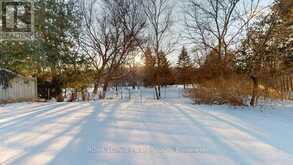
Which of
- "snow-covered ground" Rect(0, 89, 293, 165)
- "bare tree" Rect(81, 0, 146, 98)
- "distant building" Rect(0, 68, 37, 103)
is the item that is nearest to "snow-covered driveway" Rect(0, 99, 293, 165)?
"snow-covered ground" Rect(0, 89, 293, 165)

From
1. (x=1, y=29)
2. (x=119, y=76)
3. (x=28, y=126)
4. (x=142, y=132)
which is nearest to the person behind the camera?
(x=142, y=132)

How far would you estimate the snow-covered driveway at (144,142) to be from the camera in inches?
130

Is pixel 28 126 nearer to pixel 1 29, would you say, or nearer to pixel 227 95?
pixel 227 95

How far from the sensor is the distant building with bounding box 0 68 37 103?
40.2 feet

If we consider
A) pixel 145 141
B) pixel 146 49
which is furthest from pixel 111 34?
pixel 145 141

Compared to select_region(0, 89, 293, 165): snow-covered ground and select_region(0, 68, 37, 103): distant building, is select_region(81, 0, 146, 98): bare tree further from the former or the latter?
select_region(0, 89, 293, 165): snow-covered ground

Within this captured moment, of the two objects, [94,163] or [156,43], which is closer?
[94,163]

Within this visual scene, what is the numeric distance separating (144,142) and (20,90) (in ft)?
37.7

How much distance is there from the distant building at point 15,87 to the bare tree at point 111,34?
6249 mm

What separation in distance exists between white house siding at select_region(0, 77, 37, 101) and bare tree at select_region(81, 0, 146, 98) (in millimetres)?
5957

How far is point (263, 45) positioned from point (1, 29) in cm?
1180

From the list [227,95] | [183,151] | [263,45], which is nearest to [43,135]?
[183,151]

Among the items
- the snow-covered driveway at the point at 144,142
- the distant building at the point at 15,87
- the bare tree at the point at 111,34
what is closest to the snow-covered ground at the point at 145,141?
the snow-covered driveway at the point at 144,142

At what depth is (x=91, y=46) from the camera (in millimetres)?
21312
